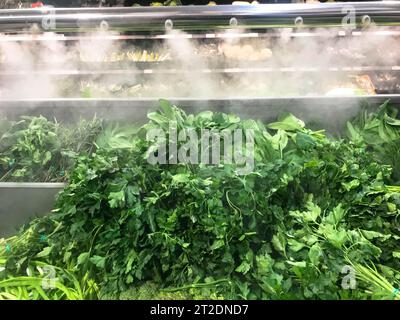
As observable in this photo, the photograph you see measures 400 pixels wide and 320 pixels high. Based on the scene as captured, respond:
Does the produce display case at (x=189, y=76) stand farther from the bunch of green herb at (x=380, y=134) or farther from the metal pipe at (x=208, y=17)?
the metal pipe at (x=208, y=17)

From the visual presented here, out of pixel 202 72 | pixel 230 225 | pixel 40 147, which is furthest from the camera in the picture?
pixel 202 72

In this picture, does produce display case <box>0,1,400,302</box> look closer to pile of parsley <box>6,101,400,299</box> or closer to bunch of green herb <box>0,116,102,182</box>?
bunch of green herb <box>0,116,102,182</box>

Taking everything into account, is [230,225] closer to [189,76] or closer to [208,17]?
[208,17]

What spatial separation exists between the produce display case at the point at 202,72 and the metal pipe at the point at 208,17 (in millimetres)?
723

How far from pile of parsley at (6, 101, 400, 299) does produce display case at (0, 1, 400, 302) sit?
721mm

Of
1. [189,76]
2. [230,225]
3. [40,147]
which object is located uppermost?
[189,76]

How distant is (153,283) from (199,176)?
0.60 meters

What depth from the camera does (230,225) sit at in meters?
1.83

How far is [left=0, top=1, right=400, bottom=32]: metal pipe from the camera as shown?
203cm

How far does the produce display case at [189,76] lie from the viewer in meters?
2.86

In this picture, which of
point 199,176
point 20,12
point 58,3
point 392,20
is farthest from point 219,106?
point 58,3

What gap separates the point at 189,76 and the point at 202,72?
5.0 inches

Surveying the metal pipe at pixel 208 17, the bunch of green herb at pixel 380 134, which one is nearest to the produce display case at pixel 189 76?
the bunch of green herb at pixel 380 134

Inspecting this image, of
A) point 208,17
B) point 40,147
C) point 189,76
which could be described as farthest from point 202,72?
point 40,147
